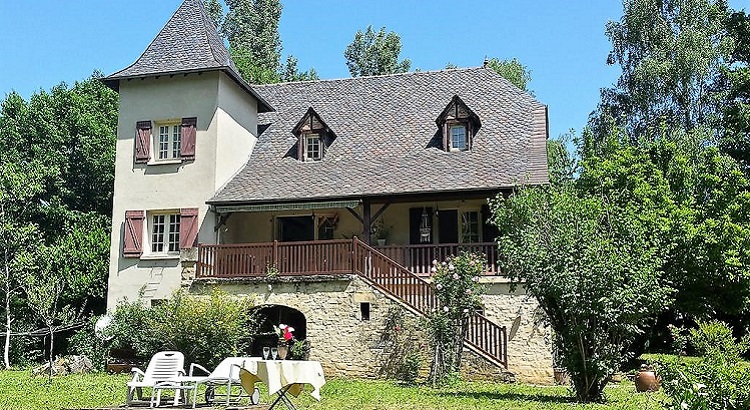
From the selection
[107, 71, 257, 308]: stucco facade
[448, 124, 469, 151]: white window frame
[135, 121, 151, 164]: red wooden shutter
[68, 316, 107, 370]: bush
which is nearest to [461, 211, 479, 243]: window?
[448, 124, 469, 151]: white window frame

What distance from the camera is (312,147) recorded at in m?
23.5

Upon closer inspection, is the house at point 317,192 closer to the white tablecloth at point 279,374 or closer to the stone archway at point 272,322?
the stone archway at point 272,322

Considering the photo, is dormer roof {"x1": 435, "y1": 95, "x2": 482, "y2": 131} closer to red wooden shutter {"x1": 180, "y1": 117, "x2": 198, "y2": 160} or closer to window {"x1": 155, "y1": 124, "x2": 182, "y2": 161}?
red wooden shutter {"x1": 180, "y1": 117, "x2": 198, "y2": 160}

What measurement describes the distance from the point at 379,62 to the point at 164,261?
79.8 ft

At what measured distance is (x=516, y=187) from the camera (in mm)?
18578

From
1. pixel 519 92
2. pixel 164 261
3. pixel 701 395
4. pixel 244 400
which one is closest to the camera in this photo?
pixel 701 395

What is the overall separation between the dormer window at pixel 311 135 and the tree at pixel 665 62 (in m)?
13.3

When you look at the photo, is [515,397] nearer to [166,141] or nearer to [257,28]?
[166,141]

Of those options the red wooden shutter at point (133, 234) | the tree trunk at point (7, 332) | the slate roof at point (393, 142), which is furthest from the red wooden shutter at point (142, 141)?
the tree trunk at point (7, 332)

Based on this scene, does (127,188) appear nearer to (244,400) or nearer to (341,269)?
(341,269)

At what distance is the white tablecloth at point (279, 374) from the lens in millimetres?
10141

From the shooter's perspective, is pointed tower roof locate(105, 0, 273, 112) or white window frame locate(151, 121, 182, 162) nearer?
pointed tower roof locate(105, 0, 273, 112)

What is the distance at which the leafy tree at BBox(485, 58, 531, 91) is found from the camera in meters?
39.2

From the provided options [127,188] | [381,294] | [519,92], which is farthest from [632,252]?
[127,188]
